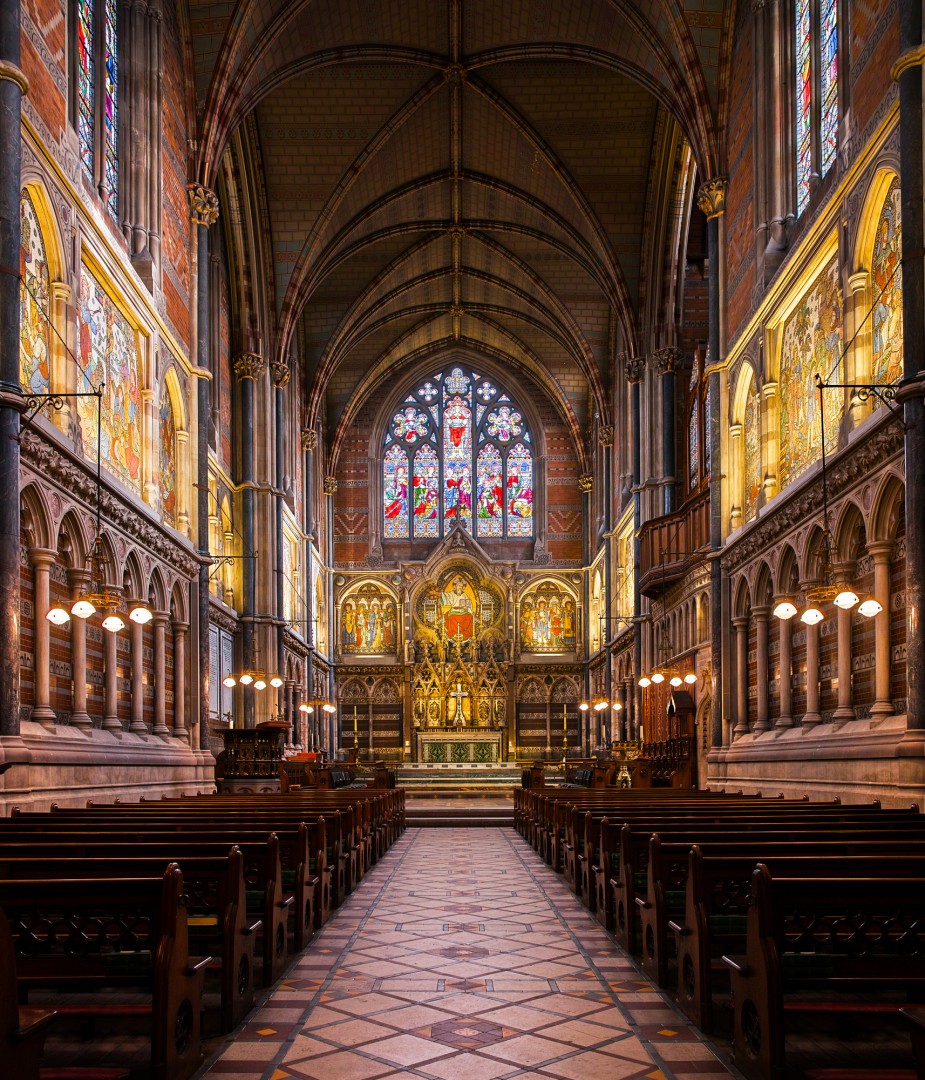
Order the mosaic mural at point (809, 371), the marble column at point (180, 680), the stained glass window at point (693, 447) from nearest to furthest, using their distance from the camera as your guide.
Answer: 1. the mosaic mural at point (809, 371)
2. the marble column at point (180, 680)
3. the stained glass window at point (693, 447)

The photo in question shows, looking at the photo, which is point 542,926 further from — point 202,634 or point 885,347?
point 202,634

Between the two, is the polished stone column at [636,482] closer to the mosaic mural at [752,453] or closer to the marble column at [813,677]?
the mosaic mural at [752,453]

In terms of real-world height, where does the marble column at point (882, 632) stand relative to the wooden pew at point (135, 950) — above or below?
above

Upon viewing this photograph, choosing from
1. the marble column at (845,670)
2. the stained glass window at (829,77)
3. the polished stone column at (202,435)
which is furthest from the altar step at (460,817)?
the stained glass window at (829,77)

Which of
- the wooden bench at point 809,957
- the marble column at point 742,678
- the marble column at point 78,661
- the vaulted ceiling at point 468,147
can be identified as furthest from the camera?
the vaulted ceiling at point 468,147

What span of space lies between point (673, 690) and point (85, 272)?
65.1 feet

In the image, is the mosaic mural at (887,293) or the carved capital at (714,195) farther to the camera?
the carved capital at (714,195)

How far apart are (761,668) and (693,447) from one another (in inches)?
506

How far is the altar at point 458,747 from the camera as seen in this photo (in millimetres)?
48406

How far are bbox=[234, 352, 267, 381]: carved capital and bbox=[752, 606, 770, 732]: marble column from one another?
19.7 metres

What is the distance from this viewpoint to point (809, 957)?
605 centimetres

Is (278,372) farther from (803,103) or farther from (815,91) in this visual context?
(815,91)

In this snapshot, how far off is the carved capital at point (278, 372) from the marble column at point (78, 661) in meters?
20.7

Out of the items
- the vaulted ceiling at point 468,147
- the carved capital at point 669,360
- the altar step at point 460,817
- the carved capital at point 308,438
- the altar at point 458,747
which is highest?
the vaulted ceiling at point 468,147
